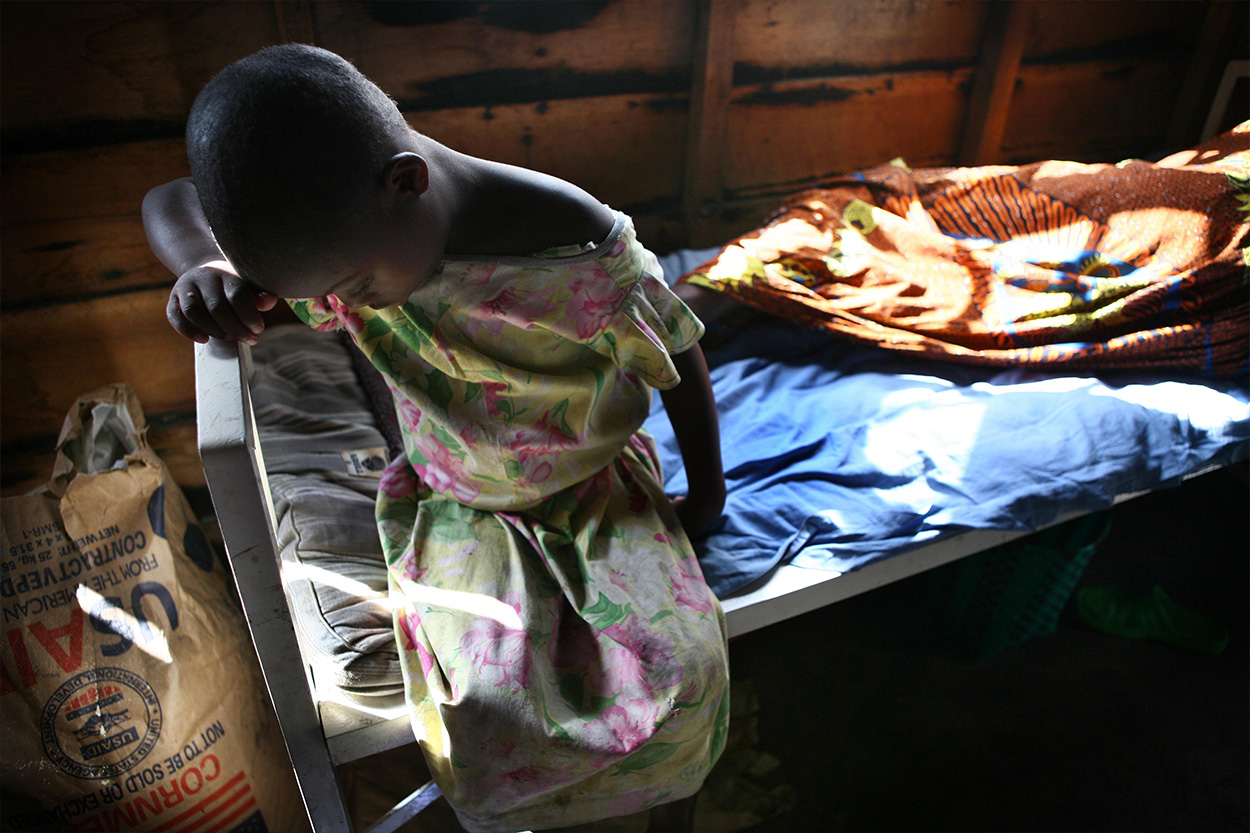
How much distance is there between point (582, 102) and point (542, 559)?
1290 millimetres

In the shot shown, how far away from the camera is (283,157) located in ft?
1.87

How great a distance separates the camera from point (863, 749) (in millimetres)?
1479

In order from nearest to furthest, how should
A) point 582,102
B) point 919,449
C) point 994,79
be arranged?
point 919,449, point 582,102, point 994,79

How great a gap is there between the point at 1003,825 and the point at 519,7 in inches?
74.5

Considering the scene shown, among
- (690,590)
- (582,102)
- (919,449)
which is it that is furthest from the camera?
(582,102)

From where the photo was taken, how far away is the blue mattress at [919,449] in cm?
115

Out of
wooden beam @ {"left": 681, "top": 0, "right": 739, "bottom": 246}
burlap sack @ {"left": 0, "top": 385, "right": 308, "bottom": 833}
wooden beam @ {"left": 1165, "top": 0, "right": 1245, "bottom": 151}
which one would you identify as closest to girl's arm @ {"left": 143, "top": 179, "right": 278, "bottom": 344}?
burlap sack @ {"left": 0, "top": 385, "right": 308, "bottom": 833}

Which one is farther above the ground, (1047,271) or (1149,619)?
(1047,271)

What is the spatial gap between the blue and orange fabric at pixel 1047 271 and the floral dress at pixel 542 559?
75 cm

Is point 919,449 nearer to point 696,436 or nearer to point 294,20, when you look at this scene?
point 696,436

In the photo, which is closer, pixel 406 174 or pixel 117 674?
pixel 406 174

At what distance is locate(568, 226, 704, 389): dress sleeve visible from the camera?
82 centimetres

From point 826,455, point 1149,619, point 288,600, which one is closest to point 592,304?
point 288,600

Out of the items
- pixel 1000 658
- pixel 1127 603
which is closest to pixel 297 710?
pixel 1000 658
